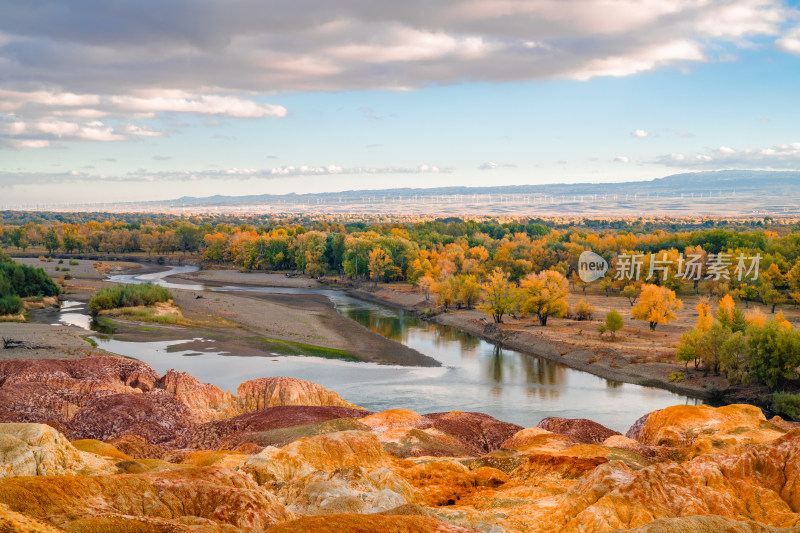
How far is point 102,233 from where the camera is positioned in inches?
6580

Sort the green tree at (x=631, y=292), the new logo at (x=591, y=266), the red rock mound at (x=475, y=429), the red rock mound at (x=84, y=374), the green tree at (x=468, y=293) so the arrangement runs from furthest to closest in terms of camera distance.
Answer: the new logo at (x=591, y=266), the green tree at (x=631, y=292), the green tree at (x=468, y=293), the red rock mound at (x=84, y=374), the red rock mound at (x=475, y=429)

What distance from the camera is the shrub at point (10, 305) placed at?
2771 inches

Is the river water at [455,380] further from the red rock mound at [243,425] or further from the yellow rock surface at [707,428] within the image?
the yellow rock surface at [707,428]

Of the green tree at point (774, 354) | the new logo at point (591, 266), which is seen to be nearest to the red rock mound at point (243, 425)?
the green tree at point (774, 354)

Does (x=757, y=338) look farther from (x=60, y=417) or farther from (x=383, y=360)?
(x=60, y=417)

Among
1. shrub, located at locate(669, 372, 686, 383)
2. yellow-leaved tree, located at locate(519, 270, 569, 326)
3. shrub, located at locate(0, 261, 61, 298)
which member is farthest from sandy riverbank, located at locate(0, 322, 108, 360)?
shrub, located at locate(669, 372, 686, 383)

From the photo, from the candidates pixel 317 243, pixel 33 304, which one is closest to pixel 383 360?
pixel 33 304

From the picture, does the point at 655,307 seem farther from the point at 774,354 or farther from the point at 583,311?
the point at 774,354

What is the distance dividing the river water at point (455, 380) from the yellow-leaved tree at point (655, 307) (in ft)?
53.0

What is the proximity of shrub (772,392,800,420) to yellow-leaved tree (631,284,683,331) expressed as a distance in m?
24.6

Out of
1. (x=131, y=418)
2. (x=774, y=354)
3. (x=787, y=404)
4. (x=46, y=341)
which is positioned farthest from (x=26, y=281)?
(x=787, y=404)

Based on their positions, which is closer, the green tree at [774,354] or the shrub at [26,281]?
the green tree at [774,354]

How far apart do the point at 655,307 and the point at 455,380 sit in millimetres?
30283

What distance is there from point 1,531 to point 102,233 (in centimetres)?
17496
